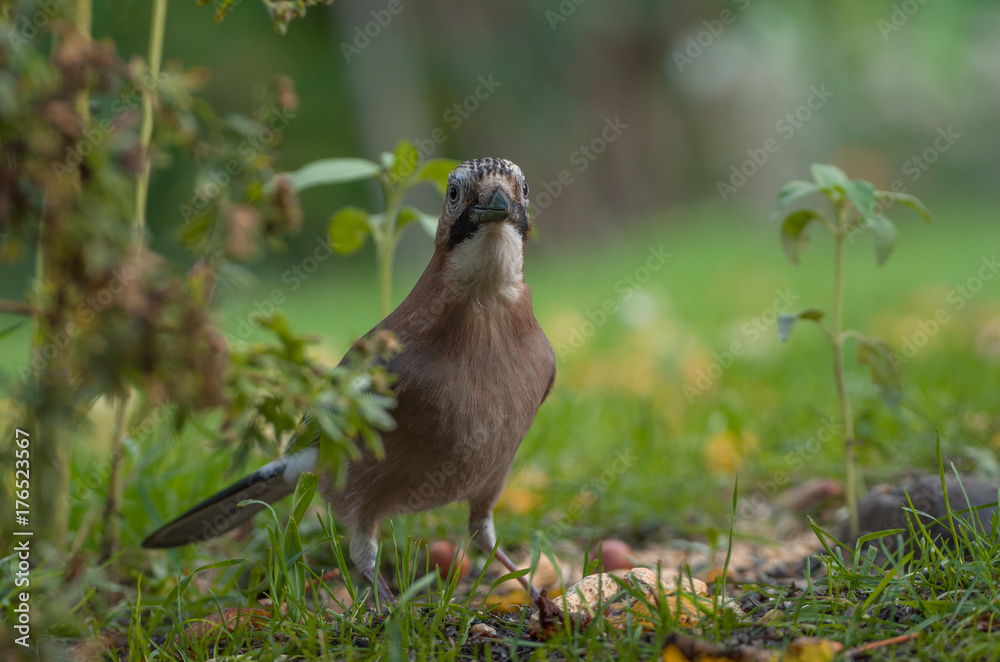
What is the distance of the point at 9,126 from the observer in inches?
61.6

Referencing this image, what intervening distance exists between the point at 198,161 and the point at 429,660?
1185mm

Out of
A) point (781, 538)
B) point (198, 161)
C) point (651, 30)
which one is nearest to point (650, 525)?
point (781, 538)

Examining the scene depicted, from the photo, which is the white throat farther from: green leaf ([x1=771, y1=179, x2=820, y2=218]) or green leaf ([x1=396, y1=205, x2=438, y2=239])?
green leaf ([x1=771, y1=179, x2=820, y2=218])

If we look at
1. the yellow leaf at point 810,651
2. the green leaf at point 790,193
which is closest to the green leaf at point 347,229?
the green leaf at point 790,193

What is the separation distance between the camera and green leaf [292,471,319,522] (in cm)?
253

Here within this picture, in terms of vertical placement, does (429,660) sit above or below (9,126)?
below

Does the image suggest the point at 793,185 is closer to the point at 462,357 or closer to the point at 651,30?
the point at 462,357

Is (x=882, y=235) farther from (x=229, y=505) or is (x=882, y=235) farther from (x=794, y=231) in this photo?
(x=229, y=505)

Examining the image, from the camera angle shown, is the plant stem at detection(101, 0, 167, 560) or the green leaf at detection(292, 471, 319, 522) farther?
the plant stem at detection(101, 0, 167, 560)

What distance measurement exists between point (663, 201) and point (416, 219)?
14579 millimetres

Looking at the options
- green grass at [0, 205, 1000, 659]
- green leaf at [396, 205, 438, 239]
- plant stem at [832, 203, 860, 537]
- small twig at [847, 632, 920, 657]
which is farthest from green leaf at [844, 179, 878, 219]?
green leaf at [396, 205, 438, 239]

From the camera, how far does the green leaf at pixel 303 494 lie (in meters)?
2.53

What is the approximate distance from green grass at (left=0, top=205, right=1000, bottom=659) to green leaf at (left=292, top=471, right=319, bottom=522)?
11cm

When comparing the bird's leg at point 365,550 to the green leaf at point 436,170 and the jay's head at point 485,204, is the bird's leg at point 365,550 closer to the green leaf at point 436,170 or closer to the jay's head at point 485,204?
the jay's head at point 485,204
